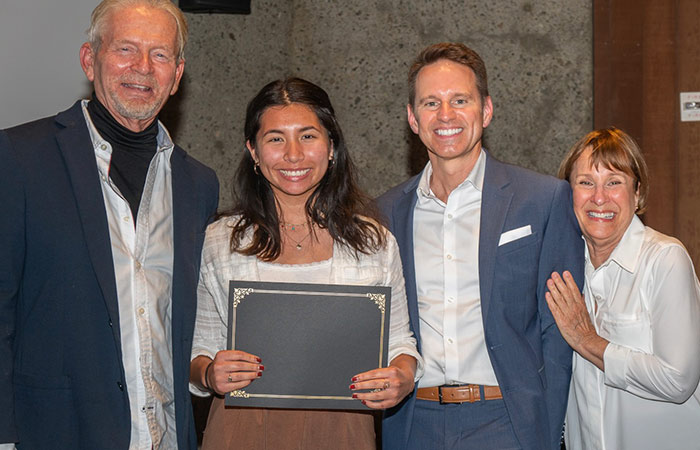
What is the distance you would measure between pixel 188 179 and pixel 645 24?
3496mm

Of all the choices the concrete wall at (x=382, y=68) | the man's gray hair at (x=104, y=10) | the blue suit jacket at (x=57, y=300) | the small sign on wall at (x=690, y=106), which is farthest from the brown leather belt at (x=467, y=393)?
the small sign on wall at (x=690, y=106)

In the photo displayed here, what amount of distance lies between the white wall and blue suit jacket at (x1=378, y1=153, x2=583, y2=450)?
6.47ft

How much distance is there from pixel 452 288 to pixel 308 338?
650 millimetres

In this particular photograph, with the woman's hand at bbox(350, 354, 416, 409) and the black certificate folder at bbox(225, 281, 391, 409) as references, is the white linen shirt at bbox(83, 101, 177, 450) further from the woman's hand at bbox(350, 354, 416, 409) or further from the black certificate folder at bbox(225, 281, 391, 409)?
the woman's hand at bbox(350, 354, 416, 409)

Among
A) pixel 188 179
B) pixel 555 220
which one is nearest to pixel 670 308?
pixel 555 220

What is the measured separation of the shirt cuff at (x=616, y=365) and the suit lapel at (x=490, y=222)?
47 centimetres

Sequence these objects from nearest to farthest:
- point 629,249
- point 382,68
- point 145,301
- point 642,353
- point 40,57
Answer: point 145,301 → point 642,353 → point 629,249 → point 40,57 → point 382,68

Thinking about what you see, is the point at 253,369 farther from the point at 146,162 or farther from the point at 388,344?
the point at 146,162

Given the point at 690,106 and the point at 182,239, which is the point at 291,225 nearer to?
the point at 182,239

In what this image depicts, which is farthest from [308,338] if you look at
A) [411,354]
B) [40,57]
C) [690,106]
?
[690,106]

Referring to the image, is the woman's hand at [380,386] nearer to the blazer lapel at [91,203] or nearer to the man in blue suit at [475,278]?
the man in blue suit at [475,278]

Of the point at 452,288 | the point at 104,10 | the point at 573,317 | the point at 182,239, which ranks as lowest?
the point at 573,317

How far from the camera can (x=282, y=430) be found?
2.45 metres

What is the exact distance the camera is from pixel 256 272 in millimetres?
2523
